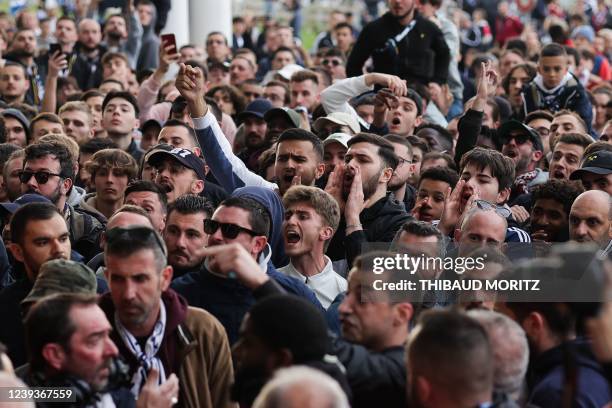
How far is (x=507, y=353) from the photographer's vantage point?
4.38 m

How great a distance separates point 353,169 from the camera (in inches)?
297

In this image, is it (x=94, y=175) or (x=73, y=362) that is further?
(x=94, y=175)

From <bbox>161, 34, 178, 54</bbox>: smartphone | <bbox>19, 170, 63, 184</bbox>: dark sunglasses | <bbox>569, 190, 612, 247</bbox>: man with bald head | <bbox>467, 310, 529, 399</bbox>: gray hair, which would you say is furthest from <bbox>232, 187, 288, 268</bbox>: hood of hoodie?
<bbox>161, 34, 178, 54</bbox>: smartphone

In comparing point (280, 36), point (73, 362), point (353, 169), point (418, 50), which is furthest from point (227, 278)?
point (280, 36)

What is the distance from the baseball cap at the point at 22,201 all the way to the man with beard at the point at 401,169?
2.38 metres

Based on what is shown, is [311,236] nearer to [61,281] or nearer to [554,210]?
[554,210]

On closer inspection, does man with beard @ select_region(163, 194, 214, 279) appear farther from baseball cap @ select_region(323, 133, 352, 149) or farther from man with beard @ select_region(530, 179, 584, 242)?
man with beard @ select_region(530, 179, 584, 242)

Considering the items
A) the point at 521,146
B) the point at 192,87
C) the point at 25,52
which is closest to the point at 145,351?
the point at 192,87

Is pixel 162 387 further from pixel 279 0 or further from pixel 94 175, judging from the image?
pixel 279 0

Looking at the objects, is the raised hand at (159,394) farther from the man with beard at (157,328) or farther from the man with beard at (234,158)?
the man with beard at (234,158)

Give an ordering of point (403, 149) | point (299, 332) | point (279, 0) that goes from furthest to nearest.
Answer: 1. point (279, 0)
2. point (403, 149)
3. point (299, 332)

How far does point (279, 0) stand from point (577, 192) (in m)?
20.2

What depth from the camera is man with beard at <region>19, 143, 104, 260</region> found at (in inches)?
305

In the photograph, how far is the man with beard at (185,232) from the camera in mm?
6551
